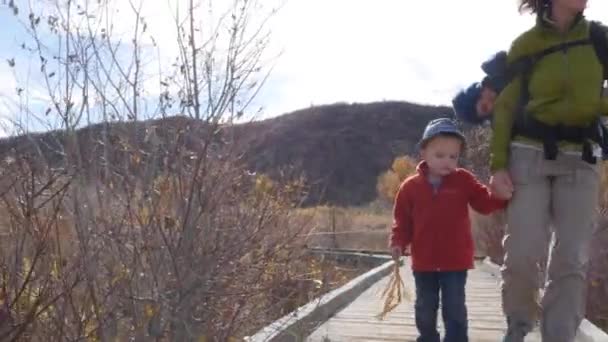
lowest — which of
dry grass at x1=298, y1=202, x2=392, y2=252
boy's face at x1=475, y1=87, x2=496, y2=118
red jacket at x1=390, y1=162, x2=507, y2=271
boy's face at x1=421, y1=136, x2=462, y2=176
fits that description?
dry grass at x1=298, y1=202, x2=392, y2=252

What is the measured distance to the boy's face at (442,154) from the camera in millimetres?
4852

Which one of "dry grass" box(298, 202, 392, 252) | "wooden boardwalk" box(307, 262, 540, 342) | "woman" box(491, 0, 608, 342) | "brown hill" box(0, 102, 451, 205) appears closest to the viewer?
"woman" box(491, 0, 608, 342)

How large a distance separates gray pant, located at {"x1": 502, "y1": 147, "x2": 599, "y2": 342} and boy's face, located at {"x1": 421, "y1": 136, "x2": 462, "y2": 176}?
68cm

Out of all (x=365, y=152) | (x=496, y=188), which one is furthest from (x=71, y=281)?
(x=365, y=152)

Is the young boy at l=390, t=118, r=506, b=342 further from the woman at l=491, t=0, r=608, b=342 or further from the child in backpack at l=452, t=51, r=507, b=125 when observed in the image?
the woman at l=491, t=0, r=608, b=342

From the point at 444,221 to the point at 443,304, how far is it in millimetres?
431

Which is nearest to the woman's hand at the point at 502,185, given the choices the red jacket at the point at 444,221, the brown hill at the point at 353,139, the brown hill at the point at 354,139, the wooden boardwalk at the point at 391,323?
the red jacket at the point at 444,221

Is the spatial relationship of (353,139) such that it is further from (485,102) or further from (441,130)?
(485,102)

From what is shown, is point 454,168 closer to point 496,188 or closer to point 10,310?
point 496,188

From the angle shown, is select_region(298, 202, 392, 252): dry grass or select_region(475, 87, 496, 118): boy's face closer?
select_region(475, 87, 496, 118): boy's face

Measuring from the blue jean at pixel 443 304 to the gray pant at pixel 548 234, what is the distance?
578mm

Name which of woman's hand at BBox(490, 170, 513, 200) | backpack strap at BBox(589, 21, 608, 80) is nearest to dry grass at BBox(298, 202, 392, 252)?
woman's hand at BBox(490, 170, 513, 200)

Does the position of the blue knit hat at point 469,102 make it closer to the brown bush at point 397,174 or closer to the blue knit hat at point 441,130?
the blue knit hat at point 441,130

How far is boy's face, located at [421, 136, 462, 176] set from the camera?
4.85m
